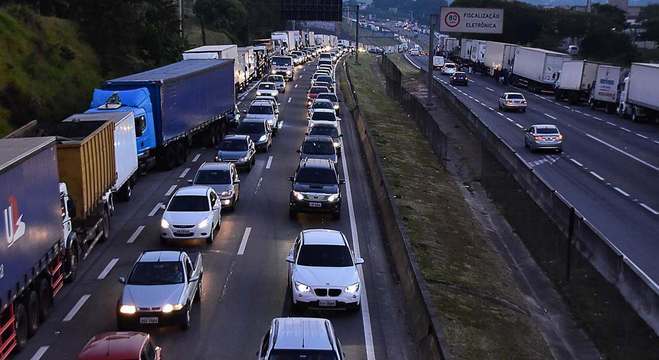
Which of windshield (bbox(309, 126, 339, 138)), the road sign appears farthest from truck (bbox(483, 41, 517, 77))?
windshield (bbox(309, 126, 339, 138))

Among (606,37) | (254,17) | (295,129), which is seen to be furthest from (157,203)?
(254,17)

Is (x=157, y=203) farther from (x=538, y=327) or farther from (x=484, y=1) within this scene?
(x=484, y=1)

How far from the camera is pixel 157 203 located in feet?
97.2

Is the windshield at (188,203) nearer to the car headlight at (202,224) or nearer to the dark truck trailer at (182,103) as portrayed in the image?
the car headlight at (202,224)

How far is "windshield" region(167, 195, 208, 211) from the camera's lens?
2394 centimetres

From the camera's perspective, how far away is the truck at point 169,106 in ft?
106

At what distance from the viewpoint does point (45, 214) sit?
17.3 meters

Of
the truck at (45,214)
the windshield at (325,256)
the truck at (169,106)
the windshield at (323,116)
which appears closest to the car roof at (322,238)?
the windshield at (325,256)

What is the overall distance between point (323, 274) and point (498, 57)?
87058 mm

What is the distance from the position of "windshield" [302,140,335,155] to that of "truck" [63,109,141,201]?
742cm

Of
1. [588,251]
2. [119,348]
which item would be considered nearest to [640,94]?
[588,251]

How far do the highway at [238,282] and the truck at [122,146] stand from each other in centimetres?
70

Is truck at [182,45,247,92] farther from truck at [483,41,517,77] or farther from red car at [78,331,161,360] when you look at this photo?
red car at [78,331,161,360]

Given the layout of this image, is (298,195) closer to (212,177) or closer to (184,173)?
(212,177)
